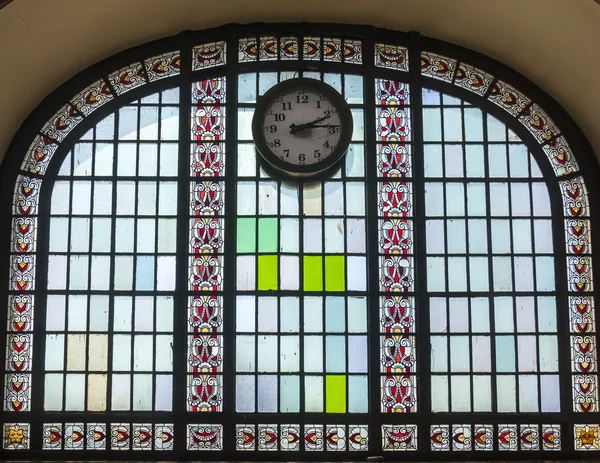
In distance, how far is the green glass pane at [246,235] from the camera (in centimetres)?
702

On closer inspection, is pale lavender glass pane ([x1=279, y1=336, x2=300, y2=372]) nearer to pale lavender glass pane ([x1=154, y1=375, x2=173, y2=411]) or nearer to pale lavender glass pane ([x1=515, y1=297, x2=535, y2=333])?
pale lavender glass pane ([x1=154, y1=375, x2=173, y2=411])

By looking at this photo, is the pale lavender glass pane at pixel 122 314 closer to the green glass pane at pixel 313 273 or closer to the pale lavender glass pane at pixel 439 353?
the green glass pane at pixel 313 273

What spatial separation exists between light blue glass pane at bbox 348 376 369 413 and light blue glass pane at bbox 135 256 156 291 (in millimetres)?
1600

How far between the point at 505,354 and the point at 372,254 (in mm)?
1197

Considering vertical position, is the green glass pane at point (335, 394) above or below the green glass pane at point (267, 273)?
below

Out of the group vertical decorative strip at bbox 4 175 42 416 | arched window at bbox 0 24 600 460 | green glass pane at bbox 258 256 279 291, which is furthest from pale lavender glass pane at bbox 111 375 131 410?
green glass pane at bbox 258 256 279 291

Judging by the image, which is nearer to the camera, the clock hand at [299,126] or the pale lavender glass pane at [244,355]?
the pale lavender glass pane at [244,355]

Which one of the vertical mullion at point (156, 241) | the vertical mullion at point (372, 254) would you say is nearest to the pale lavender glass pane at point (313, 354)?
the vertical mullion at point (372, 254)

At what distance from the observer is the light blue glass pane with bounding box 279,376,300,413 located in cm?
683

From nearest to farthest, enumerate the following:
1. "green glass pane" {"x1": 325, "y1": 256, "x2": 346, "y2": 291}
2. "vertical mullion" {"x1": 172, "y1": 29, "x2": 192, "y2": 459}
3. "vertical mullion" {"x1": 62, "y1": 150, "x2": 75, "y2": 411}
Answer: "vertical mullion" {"x1": 172, "y1": 29, "x2": 192, "y2": 459} → "vertical mullion" {"x1": 62, "y1": 150, "x2": 75, "y2": 411} → "green glass pane" {"x1": 325, "y1": 256, "x2": 346, "y2": 291}

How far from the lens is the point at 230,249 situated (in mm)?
6961

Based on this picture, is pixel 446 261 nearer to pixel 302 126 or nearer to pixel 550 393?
pixel 550 393

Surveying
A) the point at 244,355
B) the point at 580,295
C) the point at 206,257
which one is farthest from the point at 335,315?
the point at 580,295

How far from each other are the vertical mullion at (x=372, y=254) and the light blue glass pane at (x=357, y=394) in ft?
0.16
